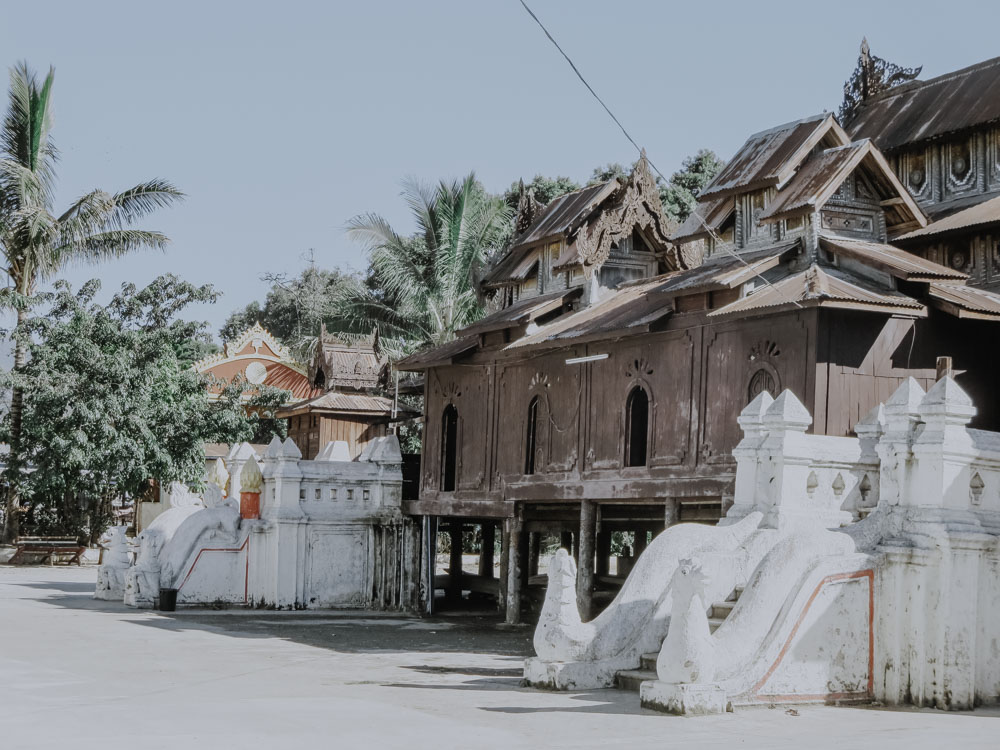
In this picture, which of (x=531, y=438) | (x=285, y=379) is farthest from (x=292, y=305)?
(x=531, y=438)

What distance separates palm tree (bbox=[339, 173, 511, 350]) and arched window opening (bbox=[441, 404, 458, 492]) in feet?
30.8

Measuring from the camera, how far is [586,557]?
845 inches

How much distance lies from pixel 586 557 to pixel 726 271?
17.5 feet

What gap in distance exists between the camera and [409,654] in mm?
17438

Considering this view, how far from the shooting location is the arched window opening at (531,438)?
75.3 feet

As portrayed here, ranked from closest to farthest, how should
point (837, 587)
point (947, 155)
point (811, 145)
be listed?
1. point (837, 587)
2. point (811, 145)
3. point (947, 155)

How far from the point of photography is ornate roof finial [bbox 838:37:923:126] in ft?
86.1

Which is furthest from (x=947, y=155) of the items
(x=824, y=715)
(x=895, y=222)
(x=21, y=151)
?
(x=21, y=151)

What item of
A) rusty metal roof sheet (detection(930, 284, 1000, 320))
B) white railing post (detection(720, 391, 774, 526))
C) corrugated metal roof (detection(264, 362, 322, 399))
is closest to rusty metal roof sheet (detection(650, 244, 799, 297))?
rusty metal roof sheet (detection(930, 284, 1000, 320))

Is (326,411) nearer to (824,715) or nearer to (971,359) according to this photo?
(971,359)

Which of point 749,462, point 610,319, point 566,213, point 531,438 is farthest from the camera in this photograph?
point 566,213

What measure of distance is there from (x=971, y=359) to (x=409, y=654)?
8195 millimetres

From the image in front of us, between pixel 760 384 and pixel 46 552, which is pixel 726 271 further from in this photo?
pixel 46 552

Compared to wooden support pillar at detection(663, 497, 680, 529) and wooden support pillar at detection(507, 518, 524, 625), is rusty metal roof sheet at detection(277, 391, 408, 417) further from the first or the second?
wooden support pillar at detection(663, 497, 680, 529)
